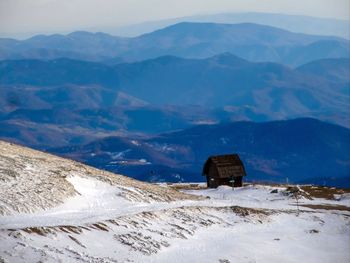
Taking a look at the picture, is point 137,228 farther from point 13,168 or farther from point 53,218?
point 13,168

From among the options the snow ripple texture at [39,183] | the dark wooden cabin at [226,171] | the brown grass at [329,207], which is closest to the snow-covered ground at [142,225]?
the snow ripple texture at [39,183]

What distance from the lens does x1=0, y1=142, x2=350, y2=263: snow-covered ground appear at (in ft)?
149

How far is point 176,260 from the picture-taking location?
47.9 metres

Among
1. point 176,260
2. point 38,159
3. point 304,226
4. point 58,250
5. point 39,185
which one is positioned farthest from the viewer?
point 38,159

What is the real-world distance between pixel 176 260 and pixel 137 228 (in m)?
6.53

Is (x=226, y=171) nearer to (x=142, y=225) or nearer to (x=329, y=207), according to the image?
(x=329, y=207)

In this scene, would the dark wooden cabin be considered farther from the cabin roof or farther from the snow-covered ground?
the snow-covered ground

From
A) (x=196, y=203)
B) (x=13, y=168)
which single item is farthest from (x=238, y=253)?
(x=13, y=168)

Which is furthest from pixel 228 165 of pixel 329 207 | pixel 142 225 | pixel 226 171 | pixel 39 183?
pixel 142 225

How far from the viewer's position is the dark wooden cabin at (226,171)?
3944 inches

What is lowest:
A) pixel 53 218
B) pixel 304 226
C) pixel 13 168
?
pixel 304 226

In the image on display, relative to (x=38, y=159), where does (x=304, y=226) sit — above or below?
below

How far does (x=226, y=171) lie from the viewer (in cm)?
10038

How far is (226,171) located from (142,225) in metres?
48.0
